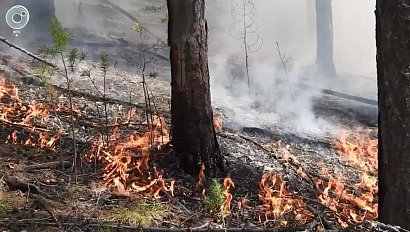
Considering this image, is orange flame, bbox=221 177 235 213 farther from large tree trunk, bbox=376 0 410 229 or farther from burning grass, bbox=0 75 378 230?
large tree trunk, bbox=376 0 410 229

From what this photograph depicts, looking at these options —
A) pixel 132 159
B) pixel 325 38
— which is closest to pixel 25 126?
pixel 132 159

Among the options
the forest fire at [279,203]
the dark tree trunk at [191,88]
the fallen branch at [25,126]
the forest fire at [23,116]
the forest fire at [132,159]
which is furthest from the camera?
the fallen branch at [25,126]

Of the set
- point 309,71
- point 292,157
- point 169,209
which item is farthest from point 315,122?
point 309,71

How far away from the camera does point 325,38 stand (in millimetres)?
14367

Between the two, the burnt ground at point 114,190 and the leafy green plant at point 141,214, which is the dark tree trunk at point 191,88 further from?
the leafy green plant at point 141,214

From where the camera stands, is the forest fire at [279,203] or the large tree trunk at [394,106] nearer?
the large tree trunk at [394,106]

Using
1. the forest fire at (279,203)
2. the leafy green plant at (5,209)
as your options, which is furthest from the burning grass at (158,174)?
the leafy green plant at (5,209)

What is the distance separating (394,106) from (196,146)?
2.78m

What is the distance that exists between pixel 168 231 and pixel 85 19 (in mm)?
13879

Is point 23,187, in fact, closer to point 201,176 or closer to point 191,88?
point 201,176

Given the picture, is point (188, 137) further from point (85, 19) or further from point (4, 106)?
point (85, 19)

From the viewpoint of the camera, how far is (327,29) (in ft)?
47.4

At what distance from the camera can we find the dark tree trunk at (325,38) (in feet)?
46.4

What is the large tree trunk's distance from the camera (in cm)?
269
